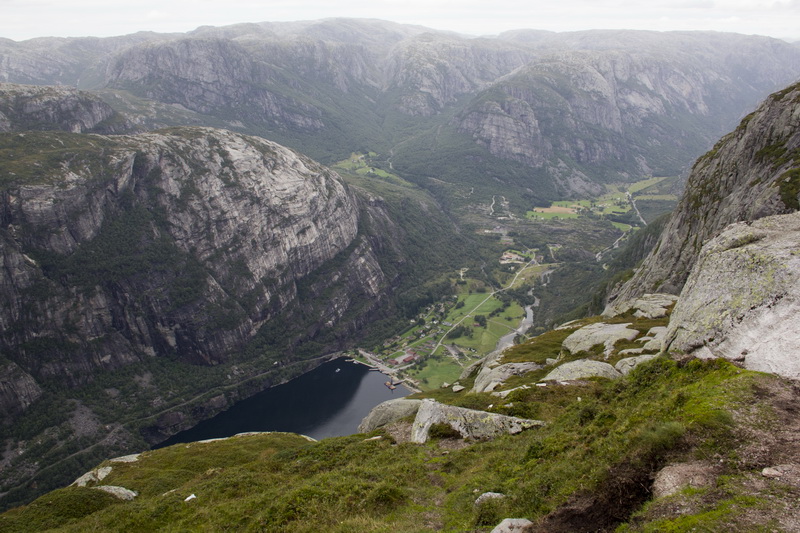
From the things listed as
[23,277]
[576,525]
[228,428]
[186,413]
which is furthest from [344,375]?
[576,525]

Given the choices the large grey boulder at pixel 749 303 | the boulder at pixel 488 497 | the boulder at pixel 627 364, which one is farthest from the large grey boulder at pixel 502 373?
the boulder at pixel 488 497

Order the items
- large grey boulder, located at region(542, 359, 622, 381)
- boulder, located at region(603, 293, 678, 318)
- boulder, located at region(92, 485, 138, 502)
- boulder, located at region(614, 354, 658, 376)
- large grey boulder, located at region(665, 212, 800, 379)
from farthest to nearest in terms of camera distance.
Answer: boulder, located at region(603, 293, 678, 318) → large grey boulder, located at region(542, 359, 622, 381) → boulder, located at region(92, 485, 138, 502) → boulder, located at region(614, 354, 658, 376) → large grey boulder, located at region(665, 212, 800, 379)

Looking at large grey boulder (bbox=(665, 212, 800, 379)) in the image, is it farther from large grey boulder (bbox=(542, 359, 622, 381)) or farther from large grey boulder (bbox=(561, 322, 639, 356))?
large grey boulder (bbox=(561, 322, 639, 356))

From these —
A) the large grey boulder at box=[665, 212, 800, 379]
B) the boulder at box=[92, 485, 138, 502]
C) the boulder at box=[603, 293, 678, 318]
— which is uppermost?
the large grey boulder at box=[665, 212, 800, 379]

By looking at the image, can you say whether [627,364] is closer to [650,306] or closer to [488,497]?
[488,497]

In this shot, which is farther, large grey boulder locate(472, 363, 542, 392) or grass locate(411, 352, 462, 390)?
grass locate(411, 352, 462, 390)

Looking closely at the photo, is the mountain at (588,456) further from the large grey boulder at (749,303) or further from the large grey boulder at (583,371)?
the large grey boulder at (583,371)

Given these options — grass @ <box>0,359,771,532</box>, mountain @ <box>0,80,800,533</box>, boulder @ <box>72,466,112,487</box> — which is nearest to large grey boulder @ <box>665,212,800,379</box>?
mountain @ <box>0,80,800,533</box>
